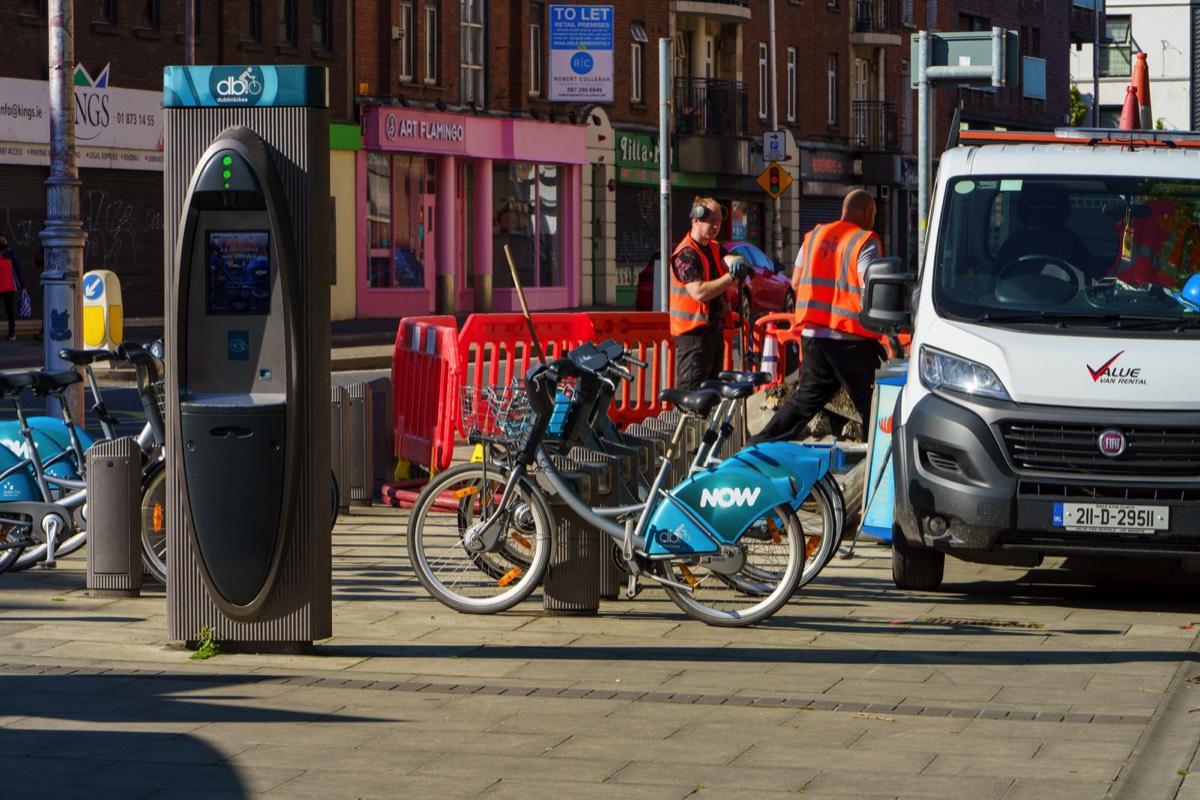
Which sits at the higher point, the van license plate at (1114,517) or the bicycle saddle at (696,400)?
the bicycle saddle at (696,400)

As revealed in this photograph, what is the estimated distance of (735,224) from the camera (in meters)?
53.0

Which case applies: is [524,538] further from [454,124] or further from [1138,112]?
[454,124]

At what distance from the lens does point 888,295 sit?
9.98m

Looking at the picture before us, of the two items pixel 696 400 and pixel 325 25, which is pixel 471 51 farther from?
pixel 696 400

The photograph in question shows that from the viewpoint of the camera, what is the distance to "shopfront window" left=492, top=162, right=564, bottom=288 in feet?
145

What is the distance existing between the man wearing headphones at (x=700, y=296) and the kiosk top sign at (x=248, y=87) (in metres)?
5.57

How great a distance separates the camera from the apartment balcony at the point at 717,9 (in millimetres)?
50312

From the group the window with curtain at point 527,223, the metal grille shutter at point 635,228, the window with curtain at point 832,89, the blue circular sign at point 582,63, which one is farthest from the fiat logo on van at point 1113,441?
the window with curtain at point 832,89

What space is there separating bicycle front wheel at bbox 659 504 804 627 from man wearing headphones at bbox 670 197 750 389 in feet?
14.5

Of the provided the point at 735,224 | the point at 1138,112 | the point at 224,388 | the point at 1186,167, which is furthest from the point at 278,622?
the point at 735,224

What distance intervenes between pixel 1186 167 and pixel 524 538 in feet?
12.3

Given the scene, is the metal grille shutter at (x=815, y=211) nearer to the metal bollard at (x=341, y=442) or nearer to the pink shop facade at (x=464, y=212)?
the pink shop facade at (x=464, y=212)

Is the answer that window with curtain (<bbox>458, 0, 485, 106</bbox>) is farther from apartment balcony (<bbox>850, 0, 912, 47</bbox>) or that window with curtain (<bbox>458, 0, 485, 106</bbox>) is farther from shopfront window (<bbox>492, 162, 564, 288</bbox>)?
apartment balcony (<bbox>850, 0, 912, 47</bbox>)

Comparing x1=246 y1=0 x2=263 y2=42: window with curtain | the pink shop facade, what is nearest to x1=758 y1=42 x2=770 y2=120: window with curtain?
the pink shop facade
